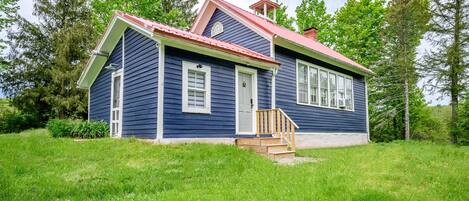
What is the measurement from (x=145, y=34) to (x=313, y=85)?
7023 mm

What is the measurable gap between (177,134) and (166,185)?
304 cm

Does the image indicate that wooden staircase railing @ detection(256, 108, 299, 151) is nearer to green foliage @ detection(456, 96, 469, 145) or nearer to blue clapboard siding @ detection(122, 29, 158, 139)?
blue clapboard siding @ detection(122, 29, 158, 139)

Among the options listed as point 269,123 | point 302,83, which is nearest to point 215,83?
point 269,123

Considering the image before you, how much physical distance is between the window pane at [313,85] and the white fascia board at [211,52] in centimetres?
268

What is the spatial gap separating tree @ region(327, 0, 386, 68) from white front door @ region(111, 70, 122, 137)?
18.9 m

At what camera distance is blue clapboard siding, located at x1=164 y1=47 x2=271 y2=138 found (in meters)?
7.53

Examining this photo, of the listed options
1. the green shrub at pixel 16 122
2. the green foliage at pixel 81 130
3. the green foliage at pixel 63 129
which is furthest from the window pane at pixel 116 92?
the green shrub at pixel 16 122

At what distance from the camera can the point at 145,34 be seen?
796 cm

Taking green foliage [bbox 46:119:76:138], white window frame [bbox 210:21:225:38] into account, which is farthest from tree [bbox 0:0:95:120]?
white window frame [bbox 210:21:225:38]

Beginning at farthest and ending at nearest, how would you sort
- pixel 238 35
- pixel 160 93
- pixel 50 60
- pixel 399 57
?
pixel 50 60 < pixel 399 57 < pixel 238 35 < pixel 160 93

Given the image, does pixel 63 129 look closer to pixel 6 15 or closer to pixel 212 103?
pixel 212 103

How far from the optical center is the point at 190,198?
12.4ft

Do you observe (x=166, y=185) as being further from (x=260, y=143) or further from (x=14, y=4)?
(x=14, y=4)

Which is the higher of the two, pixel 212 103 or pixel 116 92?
pixel 116 92
